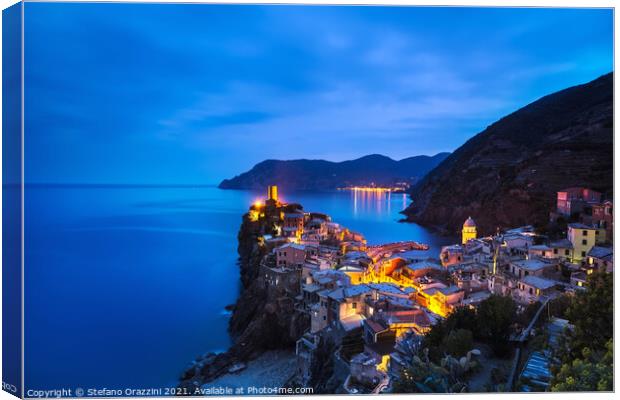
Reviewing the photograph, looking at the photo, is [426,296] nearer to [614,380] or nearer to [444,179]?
[614,380]

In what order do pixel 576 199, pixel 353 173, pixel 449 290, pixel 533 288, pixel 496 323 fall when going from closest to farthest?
1. pixel 496 323
2. pixel 533 288
3. pixel 449 290
4. pixel 576 199
5. pixel 353 173

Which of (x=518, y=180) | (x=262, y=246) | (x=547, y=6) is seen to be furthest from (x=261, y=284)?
(x=518, y=180)

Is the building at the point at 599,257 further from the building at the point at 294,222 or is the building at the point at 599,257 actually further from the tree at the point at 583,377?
the building at the point at 294,222

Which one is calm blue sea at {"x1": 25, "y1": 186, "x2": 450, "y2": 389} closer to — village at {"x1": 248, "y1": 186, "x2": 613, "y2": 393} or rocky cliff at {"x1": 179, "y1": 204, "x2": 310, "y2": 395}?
rocky cliff at {"x1": 179, "y1": 204, "x2": 310, "y2": 395}

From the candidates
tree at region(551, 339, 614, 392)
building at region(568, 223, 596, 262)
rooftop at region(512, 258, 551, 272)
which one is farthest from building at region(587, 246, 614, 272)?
tree at region(551, 339, 614, 392)

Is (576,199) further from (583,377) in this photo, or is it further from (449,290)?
(583,377)

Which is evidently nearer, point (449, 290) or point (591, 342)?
point (591, 342)

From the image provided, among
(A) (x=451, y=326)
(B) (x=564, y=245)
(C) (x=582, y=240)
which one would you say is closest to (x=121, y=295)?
(A) (x=451, y=326)
